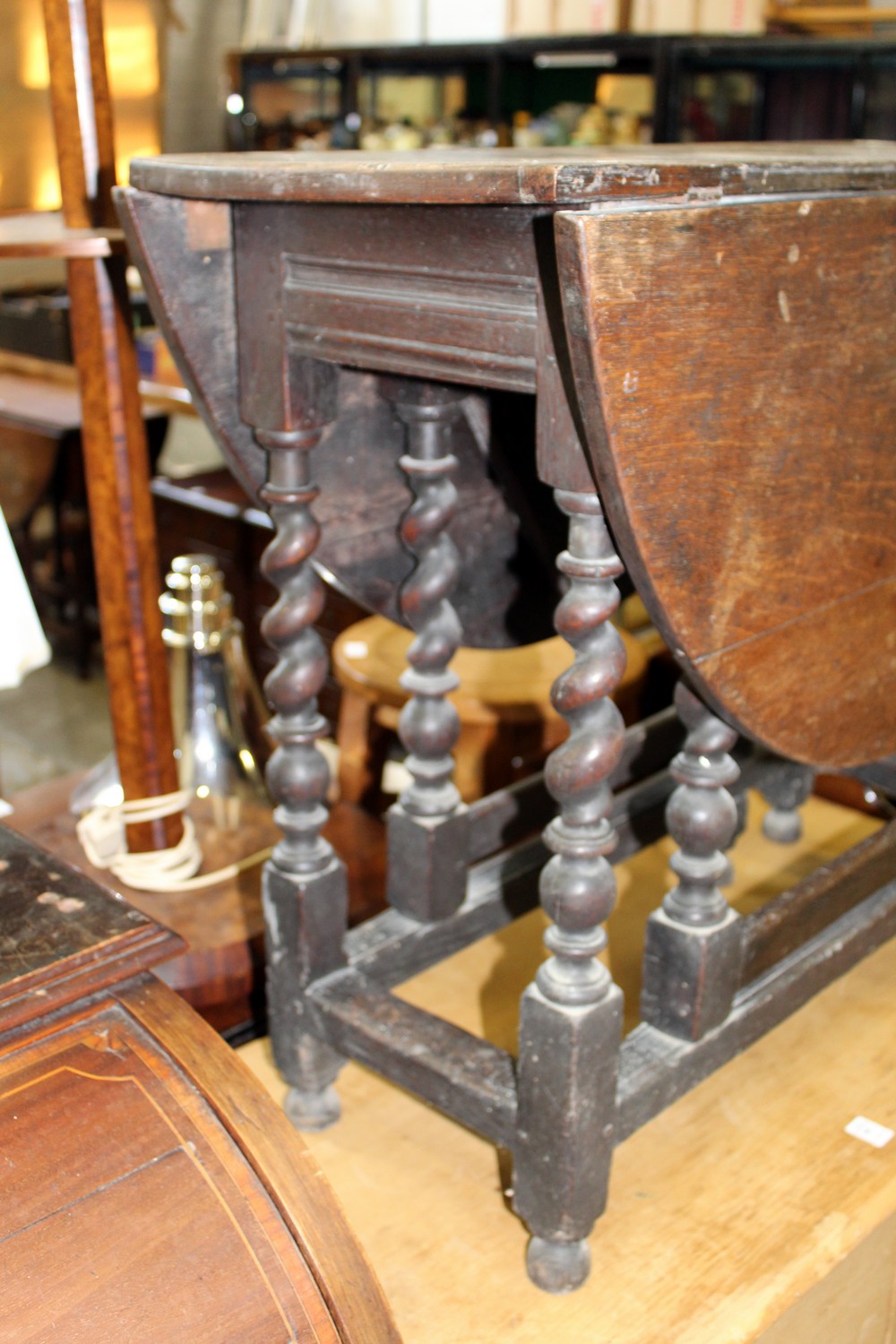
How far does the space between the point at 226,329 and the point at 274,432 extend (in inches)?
4.3

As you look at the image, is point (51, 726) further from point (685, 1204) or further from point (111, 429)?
point (685, 1204)

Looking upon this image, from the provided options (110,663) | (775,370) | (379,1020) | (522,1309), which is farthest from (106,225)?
(522,1309)

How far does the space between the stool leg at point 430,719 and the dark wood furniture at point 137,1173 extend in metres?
0.57

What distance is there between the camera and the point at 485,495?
1705 mm

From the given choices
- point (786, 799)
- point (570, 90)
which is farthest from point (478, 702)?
point (570, 90)

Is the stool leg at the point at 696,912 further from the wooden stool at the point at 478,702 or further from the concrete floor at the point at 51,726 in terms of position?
the concrete floor at the point at 51,726

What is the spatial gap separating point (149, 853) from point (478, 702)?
0.69 metres

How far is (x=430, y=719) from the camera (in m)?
1.61

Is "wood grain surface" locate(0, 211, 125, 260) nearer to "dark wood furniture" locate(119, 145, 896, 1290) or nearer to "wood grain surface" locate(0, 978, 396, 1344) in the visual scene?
"dark wood furniture" locate(119, 145, 896, 1290)

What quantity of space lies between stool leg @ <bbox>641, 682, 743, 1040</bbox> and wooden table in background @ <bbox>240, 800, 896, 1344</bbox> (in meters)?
0.17

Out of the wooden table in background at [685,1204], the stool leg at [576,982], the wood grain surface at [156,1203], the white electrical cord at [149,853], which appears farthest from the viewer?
the white electrical cord at [149,853]

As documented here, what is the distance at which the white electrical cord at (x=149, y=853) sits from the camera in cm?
158

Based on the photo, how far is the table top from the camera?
0.91m

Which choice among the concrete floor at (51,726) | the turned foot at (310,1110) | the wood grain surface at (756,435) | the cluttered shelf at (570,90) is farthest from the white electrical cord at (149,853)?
the concrete floor at (51,726)
